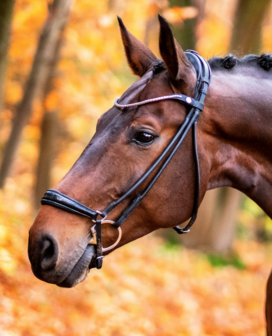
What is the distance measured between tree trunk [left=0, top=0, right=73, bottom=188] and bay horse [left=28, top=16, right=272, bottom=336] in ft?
9.56

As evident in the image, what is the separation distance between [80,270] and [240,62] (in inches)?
74.7

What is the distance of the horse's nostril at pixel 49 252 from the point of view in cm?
202

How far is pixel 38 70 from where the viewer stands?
5.73 m

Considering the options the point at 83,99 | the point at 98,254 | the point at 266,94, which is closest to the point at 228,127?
the point at 266,94

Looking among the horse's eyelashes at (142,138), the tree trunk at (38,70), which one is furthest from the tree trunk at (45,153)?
the horse's eyelashes at (142,138)

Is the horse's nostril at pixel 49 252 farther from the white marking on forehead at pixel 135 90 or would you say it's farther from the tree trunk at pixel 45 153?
the tree trunk at pixel 45 153

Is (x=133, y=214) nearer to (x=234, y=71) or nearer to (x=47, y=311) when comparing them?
(x=234, y=71)

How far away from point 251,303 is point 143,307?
2.56 m

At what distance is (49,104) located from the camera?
691 centimetres

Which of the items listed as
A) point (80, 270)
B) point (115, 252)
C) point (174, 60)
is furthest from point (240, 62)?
point (115, 252)

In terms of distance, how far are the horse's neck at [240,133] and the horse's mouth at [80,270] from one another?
1026 mm

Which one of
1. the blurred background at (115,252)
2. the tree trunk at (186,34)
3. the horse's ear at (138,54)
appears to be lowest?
the blurred background at (115,252)

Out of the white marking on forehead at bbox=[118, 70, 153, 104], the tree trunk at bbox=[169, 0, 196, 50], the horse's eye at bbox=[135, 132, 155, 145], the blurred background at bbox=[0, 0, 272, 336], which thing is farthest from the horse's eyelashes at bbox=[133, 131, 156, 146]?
the tree trunk at bbox=[169, 0, 196, 50]

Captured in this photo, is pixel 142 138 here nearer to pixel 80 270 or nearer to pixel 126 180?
pixel 126 180
